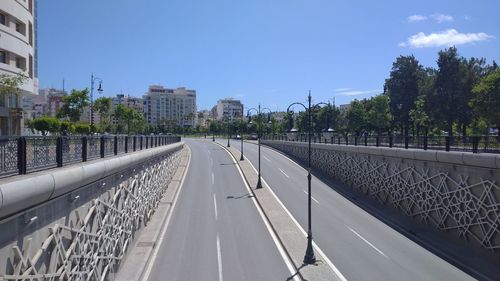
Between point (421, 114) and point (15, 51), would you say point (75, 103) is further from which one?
point (421, 114)

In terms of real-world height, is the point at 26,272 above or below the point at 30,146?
below

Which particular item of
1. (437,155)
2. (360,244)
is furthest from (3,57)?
(437,155)

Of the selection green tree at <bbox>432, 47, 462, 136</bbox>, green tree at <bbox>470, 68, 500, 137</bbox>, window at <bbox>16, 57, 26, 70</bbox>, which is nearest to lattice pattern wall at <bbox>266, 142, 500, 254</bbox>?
green tree at <bbox>470, 68, 500, 137</bbox>

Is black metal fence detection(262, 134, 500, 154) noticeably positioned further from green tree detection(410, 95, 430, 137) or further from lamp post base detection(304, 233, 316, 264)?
green tree detection(410, 95, 430, 137)

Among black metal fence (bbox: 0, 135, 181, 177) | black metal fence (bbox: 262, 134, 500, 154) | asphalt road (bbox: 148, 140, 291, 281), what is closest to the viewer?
black metal fence (bbox: 0, 135, 181, 177)

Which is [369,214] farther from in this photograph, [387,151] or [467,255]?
[467,255]

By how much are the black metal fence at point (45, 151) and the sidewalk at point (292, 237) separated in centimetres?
1070

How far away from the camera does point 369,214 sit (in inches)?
1423

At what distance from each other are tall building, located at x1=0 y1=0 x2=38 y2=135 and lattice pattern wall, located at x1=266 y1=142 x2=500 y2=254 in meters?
31.2

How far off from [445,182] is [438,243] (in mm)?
3573

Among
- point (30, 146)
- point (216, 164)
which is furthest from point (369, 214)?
point (216, 164)

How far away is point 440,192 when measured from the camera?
28.5m

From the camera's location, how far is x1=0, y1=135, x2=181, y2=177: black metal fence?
31.8 ft

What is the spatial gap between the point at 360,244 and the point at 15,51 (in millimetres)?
35565
